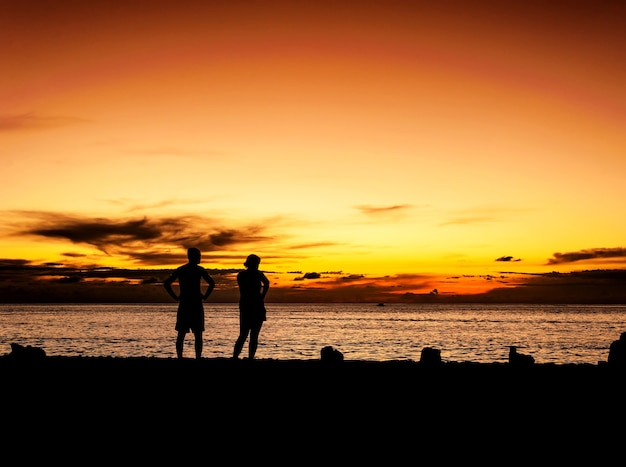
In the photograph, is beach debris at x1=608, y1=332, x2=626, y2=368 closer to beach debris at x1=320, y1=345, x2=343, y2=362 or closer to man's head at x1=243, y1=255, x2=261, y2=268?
beach debris at x1=320, y1=345, x2=343, y2=362

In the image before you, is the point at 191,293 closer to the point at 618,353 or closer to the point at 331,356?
the point at 331,356

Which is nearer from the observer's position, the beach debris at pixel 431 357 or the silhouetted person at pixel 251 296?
the beach debris at pixel 431 357

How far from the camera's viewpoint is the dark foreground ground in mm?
7426

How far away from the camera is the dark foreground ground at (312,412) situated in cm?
743

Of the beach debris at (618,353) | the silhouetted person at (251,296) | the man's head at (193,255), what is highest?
the man's head at (193,255)

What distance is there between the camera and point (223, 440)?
7.88m

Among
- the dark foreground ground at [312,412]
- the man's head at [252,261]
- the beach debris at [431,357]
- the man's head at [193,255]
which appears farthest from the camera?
the man's head at [252,261]

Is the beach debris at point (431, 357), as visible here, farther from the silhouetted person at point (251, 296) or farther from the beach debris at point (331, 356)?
the silhouetted person at point (251, 296)

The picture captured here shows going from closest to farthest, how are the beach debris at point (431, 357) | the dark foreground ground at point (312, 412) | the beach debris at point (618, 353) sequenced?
the dark foreground ground at point (312, 412), the beach debris at point (431, 357), the beach debris at point (618, 353)

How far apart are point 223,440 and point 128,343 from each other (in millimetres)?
57796

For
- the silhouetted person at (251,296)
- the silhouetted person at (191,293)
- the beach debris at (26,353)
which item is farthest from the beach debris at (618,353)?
the beach debris at (26,353)

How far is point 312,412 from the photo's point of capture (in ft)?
30.3

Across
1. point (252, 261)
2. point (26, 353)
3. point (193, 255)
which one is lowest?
point (26, 353)

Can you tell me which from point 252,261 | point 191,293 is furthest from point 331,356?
point 191,293
